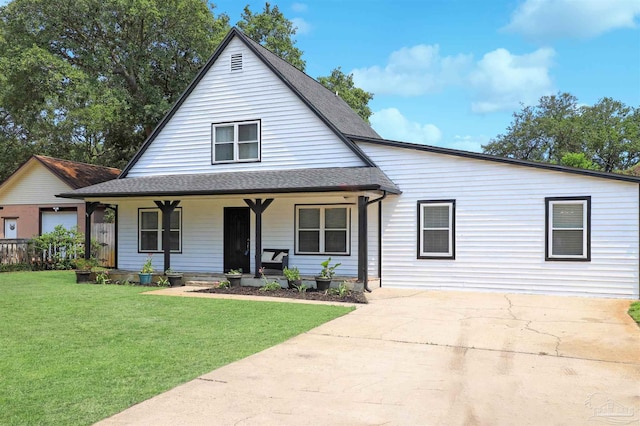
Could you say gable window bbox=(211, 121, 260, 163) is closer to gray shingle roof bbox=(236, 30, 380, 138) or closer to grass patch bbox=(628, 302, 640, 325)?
gray shingle roof bbox=(236, 30, 380, 138)

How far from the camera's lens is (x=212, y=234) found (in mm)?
15430

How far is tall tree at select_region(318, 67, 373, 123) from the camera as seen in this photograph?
2995cm

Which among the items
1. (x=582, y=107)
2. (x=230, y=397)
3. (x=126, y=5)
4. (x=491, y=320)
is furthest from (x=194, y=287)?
(x=582, y=107)

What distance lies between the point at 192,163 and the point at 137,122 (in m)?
12.0

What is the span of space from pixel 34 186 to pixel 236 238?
14498mm

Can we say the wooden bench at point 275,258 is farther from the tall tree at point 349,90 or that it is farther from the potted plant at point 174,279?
the tall tree at point 349,90

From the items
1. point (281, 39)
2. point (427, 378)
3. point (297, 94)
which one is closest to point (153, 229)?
point (297, 94)

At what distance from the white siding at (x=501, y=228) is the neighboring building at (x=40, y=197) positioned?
15989mm

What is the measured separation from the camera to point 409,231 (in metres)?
13.2

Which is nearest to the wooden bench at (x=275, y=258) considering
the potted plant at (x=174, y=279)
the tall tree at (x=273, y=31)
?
the potted plant at (x=174, y=279)

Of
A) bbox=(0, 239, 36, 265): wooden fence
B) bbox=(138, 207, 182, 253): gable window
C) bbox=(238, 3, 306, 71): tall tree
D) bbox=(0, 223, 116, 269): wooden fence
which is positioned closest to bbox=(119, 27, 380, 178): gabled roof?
bbox=(138, 207, 182, 253): gable window

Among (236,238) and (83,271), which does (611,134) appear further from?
(83,271)

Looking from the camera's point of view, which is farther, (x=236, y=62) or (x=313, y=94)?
(x=313, y=94)

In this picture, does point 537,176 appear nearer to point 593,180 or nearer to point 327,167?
point 593,180
